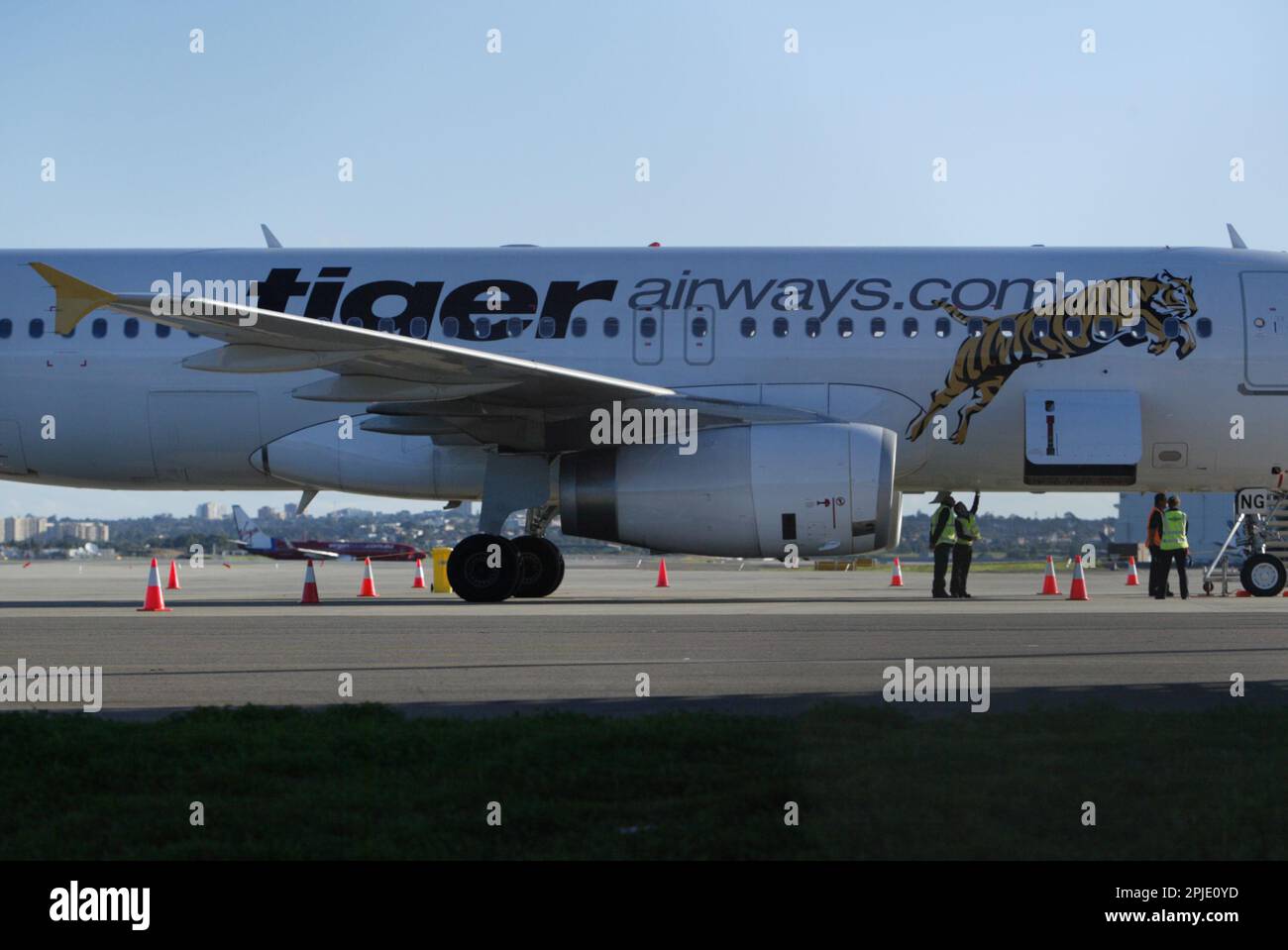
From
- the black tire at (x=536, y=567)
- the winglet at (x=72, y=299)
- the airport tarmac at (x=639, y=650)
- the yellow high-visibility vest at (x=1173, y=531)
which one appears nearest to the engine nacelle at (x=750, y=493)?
the airport tarmac at (x=639, y=650)

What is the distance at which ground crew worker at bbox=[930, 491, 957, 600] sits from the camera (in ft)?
65.9

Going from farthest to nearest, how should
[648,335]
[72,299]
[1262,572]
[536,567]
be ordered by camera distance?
[1262,572] < [536,567] < [648,335] < [72,299]

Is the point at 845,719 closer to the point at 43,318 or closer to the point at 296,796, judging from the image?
the point at 296,796

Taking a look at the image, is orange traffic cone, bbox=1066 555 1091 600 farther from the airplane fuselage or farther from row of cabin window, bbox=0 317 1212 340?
row of cabin window, bbox=0 317 1212 340

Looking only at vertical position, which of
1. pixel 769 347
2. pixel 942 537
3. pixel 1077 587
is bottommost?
pixel 1077 587

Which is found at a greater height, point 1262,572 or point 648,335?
point 648,335

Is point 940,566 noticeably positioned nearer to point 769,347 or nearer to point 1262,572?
point 1262,572

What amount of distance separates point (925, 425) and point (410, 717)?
428 inches

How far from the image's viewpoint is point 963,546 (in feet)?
65.6

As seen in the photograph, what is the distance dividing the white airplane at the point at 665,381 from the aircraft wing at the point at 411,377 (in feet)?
0.18

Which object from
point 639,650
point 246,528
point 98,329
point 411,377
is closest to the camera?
point 639,650

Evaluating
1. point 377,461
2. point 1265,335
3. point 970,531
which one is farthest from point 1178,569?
point 377,461

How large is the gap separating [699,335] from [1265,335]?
633 cm
